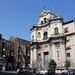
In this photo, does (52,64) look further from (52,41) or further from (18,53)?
(18,53)

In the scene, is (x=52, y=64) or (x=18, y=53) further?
(x=18, y=53)

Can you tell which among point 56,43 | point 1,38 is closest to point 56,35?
point 56,43

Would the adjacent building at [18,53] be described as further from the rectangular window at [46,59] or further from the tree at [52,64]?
the tree at [52,64]

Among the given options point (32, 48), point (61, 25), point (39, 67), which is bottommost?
point (39, 67)

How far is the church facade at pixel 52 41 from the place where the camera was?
60.5 metres

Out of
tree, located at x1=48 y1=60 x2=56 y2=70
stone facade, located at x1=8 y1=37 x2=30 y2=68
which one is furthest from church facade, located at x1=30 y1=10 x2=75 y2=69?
stone facade, located at x1=8 y1=37 x2=30 y2=68

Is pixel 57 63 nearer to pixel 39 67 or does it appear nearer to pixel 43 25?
pixel 39 67

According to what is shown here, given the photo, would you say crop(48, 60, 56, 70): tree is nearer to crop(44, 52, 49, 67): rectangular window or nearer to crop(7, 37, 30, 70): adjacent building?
crop(44, 52, 49, 67): rectangular window

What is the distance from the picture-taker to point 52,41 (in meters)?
63.2

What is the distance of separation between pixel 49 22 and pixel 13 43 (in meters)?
14.9

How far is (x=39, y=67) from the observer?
6562 centimetres

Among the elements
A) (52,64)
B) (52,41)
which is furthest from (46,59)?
(52,64)

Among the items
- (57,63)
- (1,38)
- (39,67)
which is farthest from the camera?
(1,38)

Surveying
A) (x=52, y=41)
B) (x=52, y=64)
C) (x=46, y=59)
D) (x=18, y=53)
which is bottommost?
(x=52, y=64)
